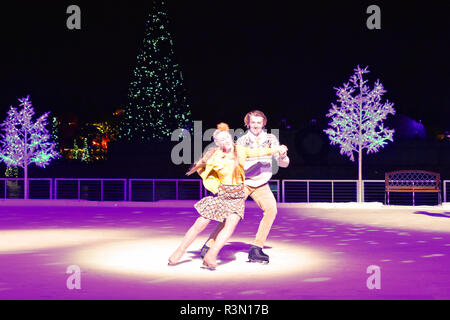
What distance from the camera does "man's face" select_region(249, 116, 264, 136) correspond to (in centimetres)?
960

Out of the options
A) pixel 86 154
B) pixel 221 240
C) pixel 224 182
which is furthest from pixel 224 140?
pixel 86 154

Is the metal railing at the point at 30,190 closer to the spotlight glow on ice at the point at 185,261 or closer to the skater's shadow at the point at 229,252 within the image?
the spotlight glow on ice at the point at 185,261

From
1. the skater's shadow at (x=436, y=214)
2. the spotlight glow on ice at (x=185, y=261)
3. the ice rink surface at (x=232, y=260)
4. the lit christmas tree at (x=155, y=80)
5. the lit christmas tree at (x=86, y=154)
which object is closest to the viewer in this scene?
the ice rink surface at (x=232, y=260)

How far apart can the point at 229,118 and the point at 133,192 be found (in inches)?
885

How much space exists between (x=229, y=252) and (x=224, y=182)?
2.20 meters

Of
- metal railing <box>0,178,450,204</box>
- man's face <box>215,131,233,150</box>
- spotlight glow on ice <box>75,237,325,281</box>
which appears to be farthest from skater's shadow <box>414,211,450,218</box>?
man's face <box>215,131,233,150</box>

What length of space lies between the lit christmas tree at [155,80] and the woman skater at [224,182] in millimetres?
24267

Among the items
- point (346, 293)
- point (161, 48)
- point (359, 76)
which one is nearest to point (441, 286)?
point (346, 293)

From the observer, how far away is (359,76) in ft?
91.2

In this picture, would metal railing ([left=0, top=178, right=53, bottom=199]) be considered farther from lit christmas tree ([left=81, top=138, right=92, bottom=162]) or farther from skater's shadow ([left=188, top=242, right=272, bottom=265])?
lit christmas tree ([left=81, top=138, right=92, bottom=162])

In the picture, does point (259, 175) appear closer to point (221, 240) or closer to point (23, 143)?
point (221, 240)

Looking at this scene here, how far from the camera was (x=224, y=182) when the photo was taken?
29.6 feet

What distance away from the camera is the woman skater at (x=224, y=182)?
899cm

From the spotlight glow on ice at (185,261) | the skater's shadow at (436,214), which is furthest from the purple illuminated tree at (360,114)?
the spotlight glow on ice at (185,261)
